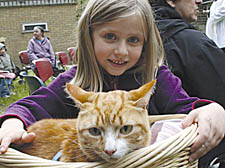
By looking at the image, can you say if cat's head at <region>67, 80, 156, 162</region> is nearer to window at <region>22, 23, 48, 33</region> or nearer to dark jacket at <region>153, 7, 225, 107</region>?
dark jacket at <region>153, 7, 225, 107</region>

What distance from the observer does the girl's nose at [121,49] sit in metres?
1.52

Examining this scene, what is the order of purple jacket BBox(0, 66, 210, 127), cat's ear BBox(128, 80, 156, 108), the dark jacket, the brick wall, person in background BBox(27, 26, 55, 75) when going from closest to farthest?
cat's ear BBox(128, 80, 156, 108) < purple jacket BBox(0, 66, 210, 127) < the dark jacket < person in background BBox(27, 26, 55, 75) < the brick wall

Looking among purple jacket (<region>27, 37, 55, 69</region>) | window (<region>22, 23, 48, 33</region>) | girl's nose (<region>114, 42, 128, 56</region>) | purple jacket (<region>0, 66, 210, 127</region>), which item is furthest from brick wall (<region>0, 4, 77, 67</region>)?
girl's nose (<region>114, 42, 128, 56</region>)

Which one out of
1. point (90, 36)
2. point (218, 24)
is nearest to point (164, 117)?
point (90, 36)

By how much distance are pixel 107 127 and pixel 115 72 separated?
2.27 ft

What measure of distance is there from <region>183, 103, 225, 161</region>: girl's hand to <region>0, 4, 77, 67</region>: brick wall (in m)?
14.3

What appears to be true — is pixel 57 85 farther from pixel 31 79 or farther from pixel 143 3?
pixel 143 3

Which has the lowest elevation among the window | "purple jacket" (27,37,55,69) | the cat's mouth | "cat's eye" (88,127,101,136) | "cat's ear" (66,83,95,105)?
"purple jacket" (27,37,55,69)

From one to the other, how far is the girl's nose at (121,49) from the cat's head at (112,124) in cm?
43

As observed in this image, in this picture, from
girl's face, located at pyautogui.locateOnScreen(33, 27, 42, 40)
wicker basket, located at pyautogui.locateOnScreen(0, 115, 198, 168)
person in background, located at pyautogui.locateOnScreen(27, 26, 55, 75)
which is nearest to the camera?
wicker basket, located at pyautogui.locateOnScreen(0, 115, 198, 168)

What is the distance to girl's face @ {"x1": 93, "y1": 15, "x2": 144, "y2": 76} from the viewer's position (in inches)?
60.1

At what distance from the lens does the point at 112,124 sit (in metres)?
1.01

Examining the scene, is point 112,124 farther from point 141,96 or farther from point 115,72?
point 115,72

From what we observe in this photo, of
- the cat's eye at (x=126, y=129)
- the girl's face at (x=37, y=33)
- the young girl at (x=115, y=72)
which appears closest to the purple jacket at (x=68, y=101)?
the young girl at (x=115, y=72)
